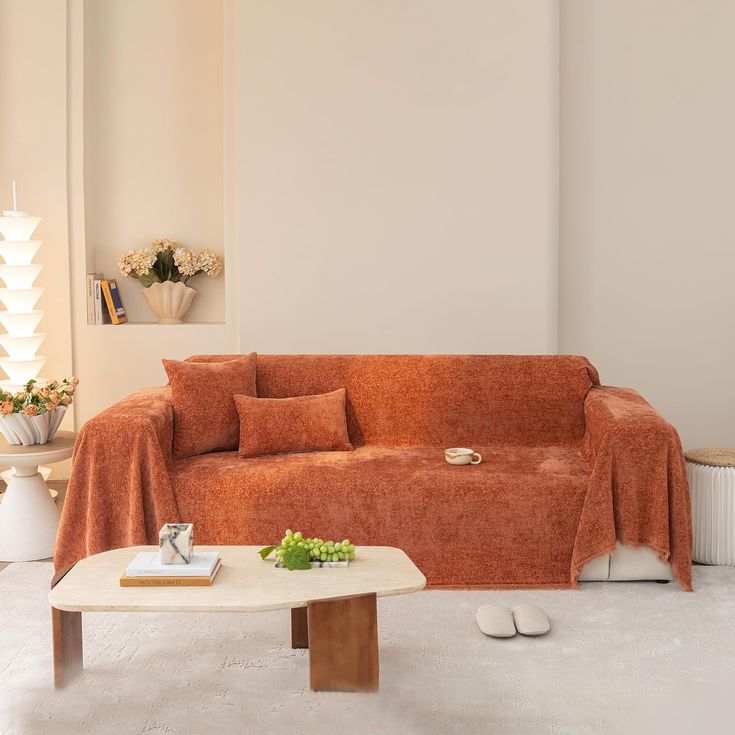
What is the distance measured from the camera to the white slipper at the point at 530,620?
3.11 metres

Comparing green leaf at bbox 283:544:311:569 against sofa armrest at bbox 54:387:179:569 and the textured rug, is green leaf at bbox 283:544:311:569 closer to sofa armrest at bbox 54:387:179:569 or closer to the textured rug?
the textured rug

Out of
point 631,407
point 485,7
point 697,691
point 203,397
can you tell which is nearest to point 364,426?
point 203,397

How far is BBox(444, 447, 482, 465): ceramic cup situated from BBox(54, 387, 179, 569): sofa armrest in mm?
1049

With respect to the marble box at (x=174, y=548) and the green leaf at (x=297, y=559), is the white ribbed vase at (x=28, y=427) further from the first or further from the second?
the green leaf at (x=297, y=559)

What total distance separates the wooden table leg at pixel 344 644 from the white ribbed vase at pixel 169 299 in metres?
2.92

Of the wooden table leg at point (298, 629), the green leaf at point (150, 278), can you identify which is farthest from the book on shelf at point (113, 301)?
the wooden table leg at point (298, 629)

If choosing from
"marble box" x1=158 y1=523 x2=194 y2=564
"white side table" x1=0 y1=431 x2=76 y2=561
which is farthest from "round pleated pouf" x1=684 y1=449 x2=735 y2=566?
"white side table" x1=0 y1=431 x2=76 y2=561

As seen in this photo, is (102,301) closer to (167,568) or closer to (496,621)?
(167,568)

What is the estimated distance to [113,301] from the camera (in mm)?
5207

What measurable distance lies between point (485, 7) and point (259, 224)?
1536mm

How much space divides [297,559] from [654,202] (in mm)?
3279

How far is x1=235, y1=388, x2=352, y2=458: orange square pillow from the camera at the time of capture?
3.97 m

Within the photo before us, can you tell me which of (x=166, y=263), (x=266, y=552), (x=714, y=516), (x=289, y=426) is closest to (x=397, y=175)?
(x=166, y=263)

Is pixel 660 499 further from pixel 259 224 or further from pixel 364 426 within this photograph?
pixel 259 224
